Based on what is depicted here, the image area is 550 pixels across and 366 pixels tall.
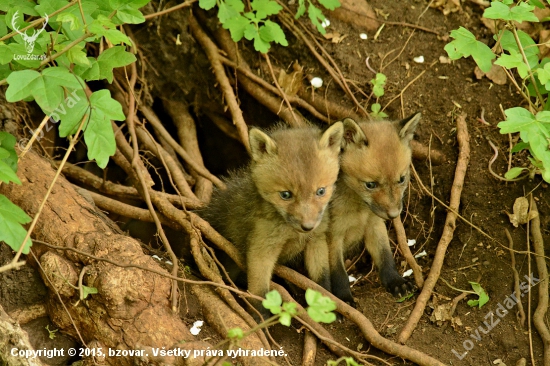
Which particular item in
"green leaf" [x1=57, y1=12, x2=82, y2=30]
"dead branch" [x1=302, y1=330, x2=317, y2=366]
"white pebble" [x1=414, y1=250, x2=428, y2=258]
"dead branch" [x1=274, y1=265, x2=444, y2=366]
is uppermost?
"green leaf" [x1=57, y1=12, x2=82, y2=30]

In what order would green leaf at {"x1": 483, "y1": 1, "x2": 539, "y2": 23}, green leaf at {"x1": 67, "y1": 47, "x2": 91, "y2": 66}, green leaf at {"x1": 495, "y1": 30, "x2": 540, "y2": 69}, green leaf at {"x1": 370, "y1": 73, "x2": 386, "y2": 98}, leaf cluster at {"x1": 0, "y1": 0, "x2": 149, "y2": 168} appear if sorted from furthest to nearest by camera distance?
green leaf at {"x1": 370, "y1": 73, "x2": 386, "y2": 98} < green leaf at {"x1": 495, "y1": 30, "x2": 540, "y2": 69} < green leaf at {"x1": 483, "y1": 1, "x2": 539, "y2": 23} < green leaf at {"x1": 67, "y1": 47, "x2": 91, "y2": 66} < leaf cluster at {"x1": 0, "y1": 0, "x2": 149, "y2": 168}

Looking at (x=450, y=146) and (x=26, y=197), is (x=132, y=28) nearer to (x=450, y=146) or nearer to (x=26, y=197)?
(x=26, y=197)

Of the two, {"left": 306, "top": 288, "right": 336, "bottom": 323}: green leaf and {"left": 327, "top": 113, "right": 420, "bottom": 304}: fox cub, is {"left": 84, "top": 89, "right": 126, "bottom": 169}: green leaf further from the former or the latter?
{"left": 327, "top": 113, "right": 420, "bottom": 304}: fox cub

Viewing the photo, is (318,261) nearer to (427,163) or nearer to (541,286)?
(427,163)

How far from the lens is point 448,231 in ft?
13.9

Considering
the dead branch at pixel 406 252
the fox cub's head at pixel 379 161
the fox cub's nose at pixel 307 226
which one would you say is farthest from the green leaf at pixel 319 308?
the dead branch at pixel 406 252

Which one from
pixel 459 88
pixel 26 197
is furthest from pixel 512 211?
pixel 26 197

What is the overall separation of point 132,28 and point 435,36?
8.80ft

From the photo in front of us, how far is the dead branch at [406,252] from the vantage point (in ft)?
13.6

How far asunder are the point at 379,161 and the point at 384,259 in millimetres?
820


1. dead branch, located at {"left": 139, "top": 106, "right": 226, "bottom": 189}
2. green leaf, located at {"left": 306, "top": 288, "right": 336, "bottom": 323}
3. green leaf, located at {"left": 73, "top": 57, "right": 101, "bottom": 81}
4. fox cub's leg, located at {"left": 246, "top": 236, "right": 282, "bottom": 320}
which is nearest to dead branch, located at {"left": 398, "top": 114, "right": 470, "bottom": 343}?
fox cub's leg, located at {"left": 246, "top": 236, "right": 282, "bottom": 320}

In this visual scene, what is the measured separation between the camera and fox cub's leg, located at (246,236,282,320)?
3975 mm

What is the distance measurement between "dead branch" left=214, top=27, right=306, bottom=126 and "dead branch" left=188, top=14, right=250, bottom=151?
10 cm

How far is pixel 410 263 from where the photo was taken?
166 inches
